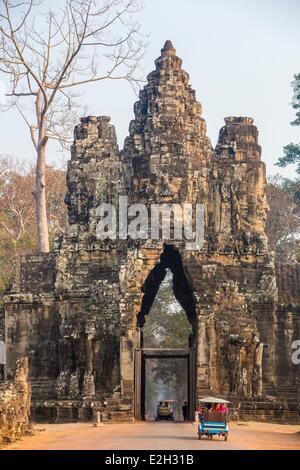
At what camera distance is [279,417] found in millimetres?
33344

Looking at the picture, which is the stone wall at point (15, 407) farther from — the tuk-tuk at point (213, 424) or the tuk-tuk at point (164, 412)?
the tuk-tuk at point (164, 412)

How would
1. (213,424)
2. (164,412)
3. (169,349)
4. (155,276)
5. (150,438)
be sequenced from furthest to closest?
(164,412), (155,276), (169,349), (213,424), (150,438)

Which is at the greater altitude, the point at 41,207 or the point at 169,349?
the point at 41,207

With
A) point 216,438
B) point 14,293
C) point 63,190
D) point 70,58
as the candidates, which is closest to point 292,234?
point 63,190

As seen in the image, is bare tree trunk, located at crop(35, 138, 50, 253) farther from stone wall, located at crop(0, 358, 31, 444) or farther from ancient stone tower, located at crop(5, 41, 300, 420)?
stone wall, located at crop(0, 358, 31, 444)

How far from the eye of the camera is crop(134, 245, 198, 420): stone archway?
3416 centimetres

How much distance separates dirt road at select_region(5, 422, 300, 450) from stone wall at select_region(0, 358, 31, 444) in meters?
0.34

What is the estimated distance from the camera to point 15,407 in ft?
82.9

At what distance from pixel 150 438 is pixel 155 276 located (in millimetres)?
15040

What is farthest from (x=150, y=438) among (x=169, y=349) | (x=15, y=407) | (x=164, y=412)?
(x=164, y=412)

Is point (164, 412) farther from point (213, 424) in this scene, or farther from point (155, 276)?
point (213, 424)

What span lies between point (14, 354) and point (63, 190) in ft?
76.8

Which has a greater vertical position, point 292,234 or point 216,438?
point 292,234

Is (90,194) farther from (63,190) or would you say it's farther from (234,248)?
(63,190)
